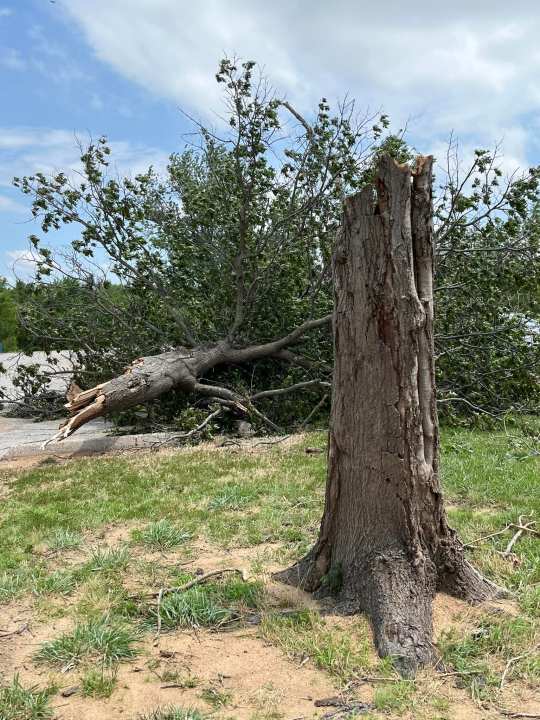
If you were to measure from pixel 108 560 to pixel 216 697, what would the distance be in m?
1.63

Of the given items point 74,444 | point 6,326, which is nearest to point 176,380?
point 74,444

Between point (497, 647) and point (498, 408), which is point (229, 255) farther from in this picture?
point (497, 647)

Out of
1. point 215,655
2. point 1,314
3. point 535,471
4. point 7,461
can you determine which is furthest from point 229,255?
point 1,314

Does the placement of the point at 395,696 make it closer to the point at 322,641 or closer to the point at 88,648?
the point at 322,641

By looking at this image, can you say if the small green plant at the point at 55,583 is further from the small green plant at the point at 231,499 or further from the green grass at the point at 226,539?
the small green plant at the point at 231,499

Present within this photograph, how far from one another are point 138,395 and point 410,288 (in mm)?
5667

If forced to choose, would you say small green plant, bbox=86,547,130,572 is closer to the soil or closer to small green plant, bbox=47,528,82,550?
small green plant, bbox=47,528,82,550

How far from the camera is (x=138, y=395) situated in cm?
844

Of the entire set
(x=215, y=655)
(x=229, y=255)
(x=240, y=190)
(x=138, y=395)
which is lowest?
(x=215, y=655)

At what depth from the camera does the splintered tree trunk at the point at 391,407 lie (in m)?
3.30

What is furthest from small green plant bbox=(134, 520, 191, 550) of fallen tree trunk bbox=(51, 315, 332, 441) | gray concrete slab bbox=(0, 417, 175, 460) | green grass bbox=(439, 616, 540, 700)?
gray concrete slab bbox=(0, 417, 175, 460)

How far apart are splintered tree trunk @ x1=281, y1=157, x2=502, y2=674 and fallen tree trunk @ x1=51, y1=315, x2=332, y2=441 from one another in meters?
4.64

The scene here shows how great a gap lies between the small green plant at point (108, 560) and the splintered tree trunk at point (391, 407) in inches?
52.7

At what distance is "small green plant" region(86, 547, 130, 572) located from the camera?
13.2ft
